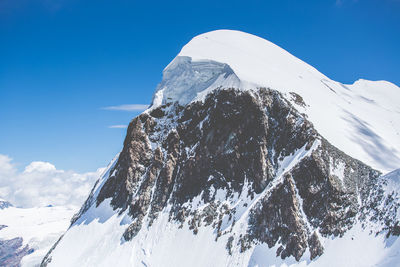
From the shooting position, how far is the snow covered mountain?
3816cm

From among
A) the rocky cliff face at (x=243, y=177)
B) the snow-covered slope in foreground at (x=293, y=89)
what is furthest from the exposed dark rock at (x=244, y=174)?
the snow-covered slope in foreground at (x=293, y=89)

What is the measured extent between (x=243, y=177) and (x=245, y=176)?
1.30 feet

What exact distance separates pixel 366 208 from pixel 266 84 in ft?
80.9

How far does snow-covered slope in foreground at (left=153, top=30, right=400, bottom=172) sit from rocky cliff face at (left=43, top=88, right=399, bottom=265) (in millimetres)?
3464

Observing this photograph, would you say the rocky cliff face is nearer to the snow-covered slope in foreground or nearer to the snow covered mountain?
the snow covered mountain

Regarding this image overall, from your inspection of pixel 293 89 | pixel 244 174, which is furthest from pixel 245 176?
pixel 293 89

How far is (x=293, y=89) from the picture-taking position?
5578 cm

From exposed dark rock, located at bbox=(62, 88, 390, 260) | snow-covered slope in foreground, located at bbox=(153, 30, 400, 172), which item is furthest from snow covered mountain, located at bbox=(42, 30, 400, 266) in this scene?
snow-covered slope in foreground, located at bbox=(153, 30, 400, 172)

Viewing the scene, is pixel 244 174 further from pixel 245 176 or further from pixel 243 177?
pixel 243 177

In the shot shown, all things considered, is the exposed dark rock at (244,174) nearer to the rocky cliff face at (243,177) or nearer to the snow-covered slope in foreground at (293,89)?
the rocky cliff face at (243,177)

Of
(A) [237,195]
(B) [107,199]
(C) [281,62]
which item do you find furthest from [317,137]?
(B) [107,199]

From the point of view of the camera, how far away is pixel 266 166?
47.2 m

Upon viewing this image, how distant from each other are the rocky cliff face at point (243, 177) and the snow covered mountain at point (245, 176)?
0.57 ft

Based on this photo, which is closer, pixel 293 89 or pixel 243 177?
pixel 243 177
